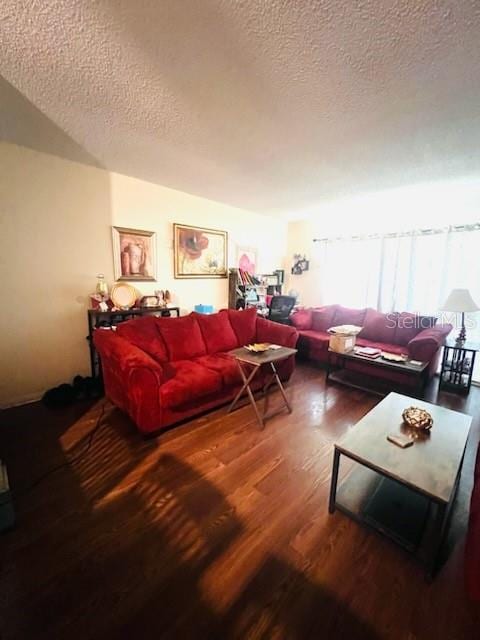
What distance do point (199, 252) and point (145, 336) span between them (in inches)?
68.8

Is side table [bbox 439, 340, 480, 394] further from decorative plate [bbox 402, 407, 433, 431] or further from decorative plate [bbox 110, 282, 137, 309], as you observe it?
decorative plate [bbox 110, 282, 137, 309]

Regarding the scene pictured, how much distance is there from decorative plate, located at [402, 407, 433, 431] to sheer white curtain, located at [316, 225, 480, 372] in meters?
2.13

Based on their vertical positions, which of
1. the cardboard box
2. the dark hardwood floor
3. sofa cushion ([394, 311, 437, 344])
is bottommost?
the dark hardwood floor

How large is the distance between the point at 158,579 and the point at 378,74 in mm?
2802

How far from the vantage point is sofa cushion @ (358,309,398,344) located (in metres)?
3.67

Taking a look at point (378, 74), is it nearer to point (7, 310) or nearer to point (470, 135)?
point (470, 135)

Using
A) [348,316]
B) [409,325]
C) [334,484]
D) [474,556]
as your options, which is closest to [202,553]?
[334,484]

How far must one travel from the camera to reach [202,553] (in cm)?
127

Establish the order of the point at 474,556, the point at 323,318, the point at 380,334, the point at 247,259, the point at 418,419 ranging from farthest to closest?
the point at 247,259 → the point at 323,318 → the point at 380,334 → the point at 418,419 → the point at 474,556

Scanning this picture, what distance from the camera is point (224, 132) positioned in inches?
81.5

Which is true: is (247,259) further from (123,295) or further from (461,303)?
(461,303)

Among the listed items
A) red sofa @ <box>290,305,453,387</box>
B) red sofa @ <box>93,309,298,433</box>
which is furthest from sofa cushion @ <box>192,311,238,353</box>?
red sofa @ <box>290,305,453,387</box>

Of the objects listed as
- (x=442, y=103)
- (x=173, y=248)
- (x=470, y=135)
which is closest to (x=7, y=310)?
(x=173, y=248)

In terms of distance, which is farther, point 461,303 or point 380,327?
point 380,327
